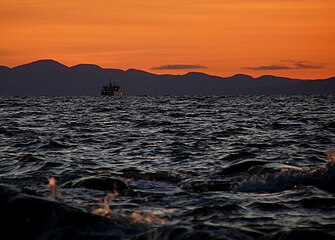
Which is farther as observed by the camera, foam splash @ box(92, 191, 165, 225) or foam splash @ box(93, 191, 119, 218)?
foam splash @ box(93, 191, 119, 218)

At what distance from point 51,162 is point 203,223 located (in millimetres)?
9954

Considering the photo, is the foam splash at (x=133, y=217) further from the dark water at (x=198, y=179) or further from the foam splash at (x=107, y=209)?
the dark water at (x=198, y=179)

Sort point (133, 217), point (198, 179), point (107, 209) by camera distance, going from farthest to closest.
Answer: point (198, 179) < point (107, 209) < point (133, 217)

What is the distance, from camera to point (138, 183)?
13641 mm

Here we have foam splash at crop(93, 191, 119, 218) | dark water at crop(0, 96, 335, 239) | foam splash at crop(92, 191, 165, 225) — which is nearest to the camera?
foam splash at crop(92, 191, 165, 225)

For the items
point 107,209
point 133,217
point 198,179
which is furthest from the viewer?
point 198,179

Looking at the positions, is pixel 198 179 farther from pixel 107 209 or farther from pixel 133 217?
pixel 133 217

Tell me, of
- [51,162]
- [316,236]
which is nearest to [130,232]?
[316,236]

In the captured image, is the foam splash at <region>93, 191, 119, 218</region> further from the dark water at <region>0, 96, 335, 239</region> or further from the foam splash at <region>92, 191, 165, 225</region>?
the dark water at <region>0, 96, 335, 239</region>

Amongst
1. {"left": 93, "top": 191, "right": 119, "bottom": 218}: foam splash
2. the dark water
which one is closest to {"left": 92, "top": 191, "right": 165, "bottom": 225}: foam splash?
{"left": 93, "top": 191, "right": 119, "bottom": 218}: foam splash

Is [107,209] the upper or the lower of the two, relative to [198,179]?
upper

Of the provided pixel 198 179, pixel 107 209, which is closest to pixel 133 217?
pixel 107 209

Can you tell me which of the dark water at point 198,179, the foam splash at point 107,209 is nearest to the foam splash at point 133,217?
the foam splash at point 107,209

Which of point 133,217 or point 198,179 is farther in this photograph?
point 198,179
